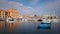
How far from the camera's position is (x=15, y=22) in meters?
4.31

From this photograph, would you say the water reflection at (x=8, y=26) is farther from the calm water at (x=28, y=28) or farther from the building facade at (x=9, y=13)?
the building facade at (x=9, y=13)

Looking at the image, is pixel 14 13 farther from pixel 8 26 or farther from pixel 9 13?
pixel 8 26

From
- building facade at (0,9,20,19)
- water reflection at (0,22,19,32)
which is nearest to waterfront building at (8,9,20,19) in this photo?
building facade at (0,9,20,19)

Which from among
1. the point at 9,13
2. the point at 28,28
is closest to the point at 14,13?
the point at 9,13

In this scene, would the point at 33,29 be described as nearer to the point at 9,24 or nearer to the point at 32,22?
the point at 32,22

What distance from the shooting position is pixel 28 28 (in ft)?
14.1

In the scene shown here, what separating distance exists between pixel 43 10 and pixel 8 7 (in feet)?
2.65

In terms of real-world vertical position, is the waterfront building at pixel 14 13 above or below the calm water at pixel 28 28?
above

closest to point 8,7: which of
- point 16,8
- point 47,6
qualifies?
point 16,8

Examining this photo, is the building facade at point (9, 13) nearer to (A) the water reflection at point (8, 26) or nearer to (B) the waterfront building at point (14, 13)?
(B) the waterfront building at point (14, 13)

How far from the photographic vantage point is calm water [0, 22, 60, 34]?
13.5ft

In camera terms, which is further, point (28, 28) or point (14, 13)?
point (28, 28)

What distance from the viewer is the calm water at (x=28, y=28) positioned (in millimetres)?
4109

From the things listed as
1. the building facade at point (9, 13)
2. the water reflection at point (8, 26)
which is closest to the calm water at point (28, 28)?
the water reflection at point (8, 26)
